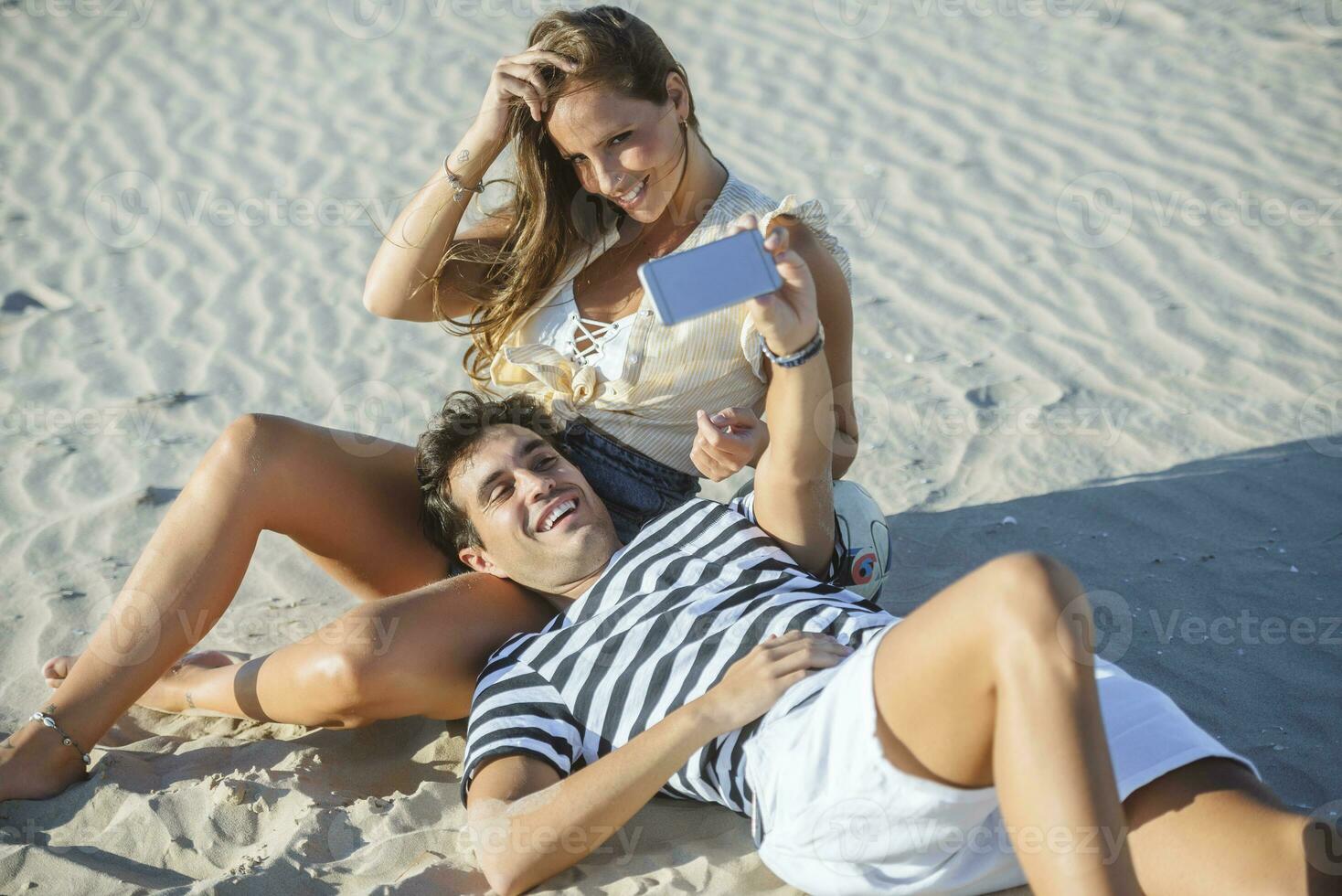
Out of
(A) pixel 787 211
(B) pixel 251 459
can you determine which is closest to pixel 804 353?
(A) pixel 787 211

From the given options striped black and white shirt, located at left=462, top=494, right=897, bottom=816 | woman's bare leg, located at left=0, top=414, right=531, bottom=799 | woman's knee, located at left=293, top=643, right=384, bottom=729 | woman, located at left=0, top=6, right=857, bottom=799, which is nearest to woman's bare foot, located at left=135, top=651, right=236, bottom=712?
woman, located at left=0, top=6, right=857, bottom=799

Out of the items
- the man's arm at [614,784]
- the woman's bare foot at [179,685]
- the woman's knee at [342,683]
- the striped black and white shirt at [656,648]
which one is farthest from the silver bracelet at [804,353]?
the woman's bare foot at [179,685]

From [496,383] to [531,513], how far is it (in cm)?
84

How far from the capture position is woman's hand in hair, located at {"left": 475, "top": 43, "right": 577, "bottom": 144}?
3047 mm

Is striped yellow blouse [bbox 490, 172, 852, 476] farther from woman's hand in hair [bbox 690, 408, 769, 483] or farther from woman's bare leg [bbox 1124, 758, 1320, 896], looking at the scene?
woman's bare leg [bbox 1124, 758, 1320, 896]

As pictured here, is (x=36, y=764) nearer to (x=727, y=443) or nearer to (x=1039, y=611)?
(x=727, y=443)

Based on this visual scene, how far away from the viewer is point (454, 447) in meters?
3.11

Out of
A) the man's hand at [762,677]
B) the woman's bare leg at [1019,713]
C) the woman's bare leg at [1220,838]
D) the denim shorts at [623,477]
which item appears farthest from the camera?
the denim shorts at [623,477]

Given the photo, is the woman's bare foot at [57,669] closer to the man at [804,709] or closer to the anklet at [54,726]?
the anklet at [54,726]

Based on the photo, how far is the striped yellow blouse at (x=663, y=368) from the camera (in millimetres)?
3207

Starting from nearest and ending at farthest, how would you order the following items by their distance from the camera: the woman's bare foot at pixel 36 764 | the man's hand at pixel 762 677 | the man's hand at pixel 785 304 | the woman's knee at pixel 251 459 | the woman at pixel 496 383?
the man's hand at pixel 762 677
the man's hand at pixel 785 304
the woman's bare foot at pixel 36 764
the woman at pixel 496 383
the woman's knee at pixel 251 459

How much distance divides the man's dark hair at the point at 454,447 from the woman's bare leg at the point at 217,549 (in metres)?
0.16

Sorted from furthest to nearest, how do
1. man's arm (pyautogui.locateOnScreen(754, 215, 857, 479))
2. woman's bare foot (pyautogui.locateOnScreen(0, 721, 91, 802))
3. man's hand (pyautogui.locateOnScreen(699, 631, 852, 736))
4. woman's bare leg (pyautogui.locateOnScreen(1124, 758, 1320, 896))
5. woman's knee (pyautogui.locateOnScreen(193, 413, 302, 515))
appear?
man's arm (pyautogui.locateOnScreen(754, 215, 857, 479)) < woman's knee (pyautogui.locateOnScreen(193, 413, 302, 515)) < woman's bare foot (pyautogui.locateOnScreen(0, 721, 91, 802)) < man's hand (pyautogui.locateOnScreen(699, 631, 852, 736)) < woman's bare leg (pyautogui.locateOnScreen(1124, 758, 1320, 896))

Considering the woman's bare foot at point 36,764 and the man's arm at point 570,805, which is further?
the woman's bare foot at point 36,764
